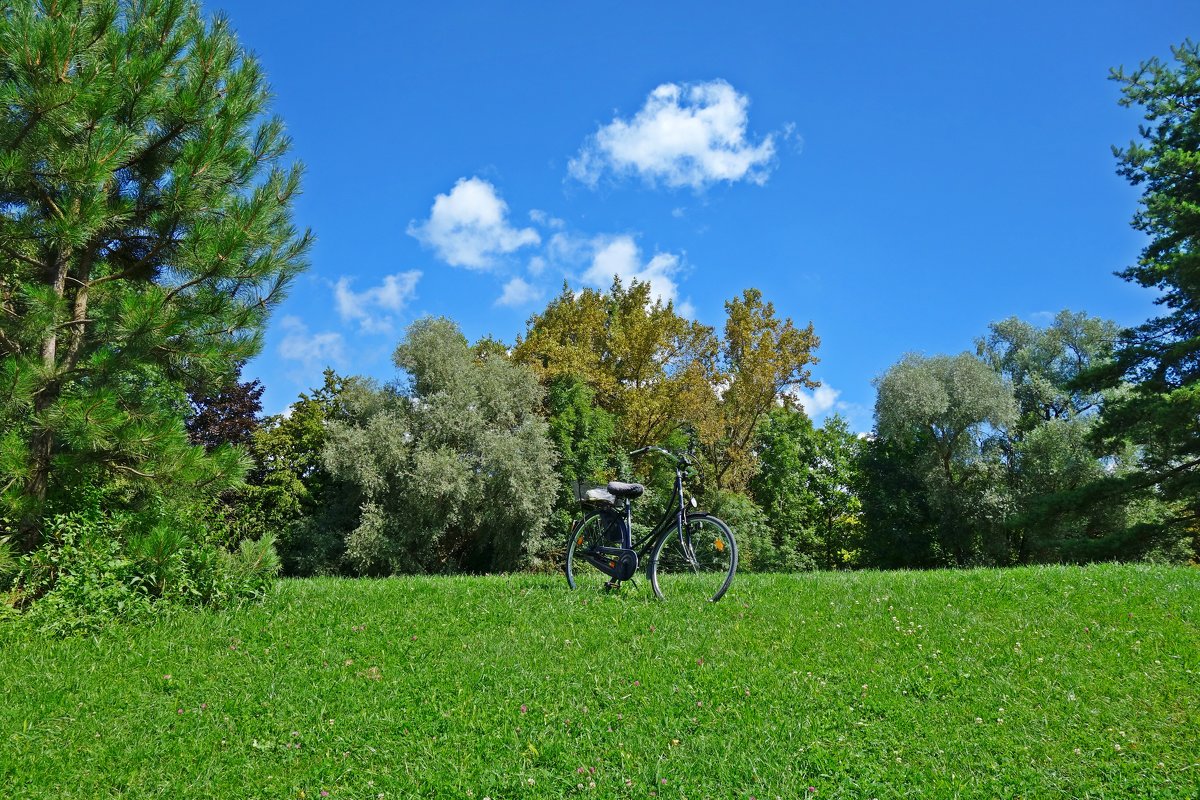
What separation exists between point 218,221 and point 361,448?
1495 centimetres

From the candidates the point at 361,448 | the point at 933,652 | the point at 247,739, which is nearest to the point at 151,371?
the point at 247,739

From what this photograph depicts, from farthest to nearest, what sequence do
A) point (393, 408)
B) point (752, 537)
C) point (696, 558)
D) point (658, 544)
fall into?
point (752, 537), point (393, 408), point (696, 558), point (658, 544)

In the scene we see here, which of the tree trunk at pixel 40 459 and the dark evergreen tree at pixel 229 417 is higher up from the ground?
the dark evergreen tree at pixel 229 417

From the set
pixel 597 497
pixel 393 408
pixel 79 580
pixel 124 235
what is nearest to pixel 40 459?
pixel 79 580

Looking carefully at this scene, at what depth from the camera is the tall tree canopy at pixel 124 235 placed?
24.7 ft

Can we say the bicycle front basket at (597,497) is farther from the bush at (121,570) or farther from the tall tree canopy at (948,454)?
the tall tree canopy at (948,454)

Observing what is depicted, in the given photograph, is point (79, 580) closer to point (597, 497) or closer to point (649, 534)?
point (597, 497)

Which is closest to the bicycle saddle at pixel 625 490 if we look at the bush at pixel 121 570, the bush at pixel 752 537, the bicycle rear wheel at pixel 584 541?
the bicycle rear wheel at pixel 584 541

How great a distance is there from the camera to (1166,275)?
20.8m

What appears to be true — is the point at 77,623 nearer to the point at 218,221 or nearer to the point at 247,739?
the point at 247,739

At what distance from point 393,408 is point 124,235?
51.6 feet

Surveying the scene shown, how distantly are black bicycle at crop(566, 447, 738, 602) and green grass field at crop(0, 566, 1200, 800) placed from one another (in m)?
0.57

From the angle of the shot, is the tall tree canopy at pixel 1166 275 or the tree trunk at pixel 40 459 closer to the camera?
the tree trunk at pixel 40 459

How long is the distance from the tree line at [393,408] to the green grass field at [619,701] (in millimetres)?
1893
